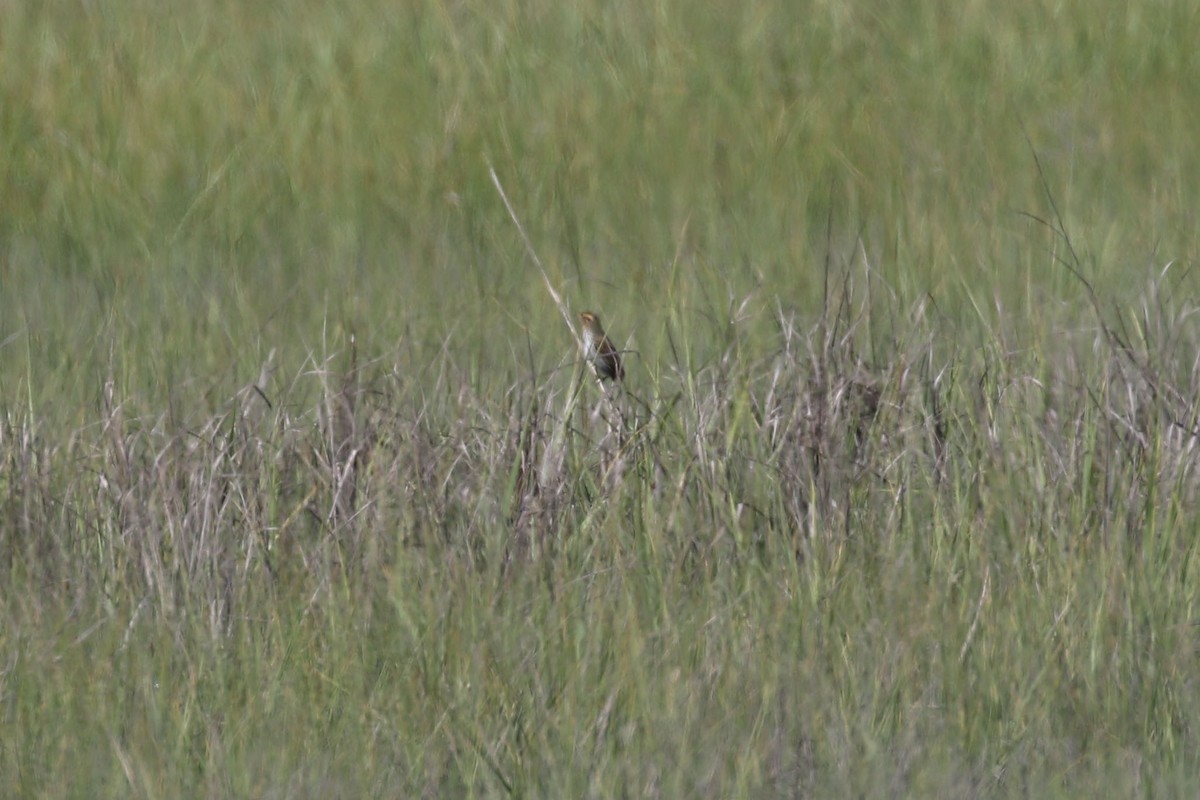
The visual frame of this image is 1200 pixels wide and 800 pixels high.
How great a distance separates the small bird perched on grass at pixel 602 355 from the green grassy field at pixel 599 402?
47mm

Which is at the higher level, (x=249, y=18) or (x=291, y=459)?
(x=249, y=18)

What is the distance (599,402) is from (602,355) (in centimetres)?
12

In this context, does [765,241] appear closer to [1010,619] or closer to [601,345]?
[601,345]

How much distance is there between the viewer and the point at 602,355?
319 centimetres

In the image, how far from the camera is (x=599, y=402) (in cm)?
309

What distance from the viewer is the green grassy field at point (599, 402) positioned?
7.45ft

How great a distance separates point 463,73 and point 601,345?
1.35 metres

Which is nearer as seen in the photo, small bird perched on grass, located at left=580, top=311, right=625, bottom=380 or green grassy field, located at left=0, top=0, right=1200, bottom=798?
green grassy field, located at left=0, top=0, right=1200, bottom=798

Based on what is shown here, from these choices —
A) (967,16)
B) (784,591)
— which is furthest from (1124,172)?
(784,591)

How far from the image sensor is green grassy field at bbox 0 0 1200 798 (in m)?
2.27

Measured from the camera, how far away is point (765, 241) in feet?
Result: 12.1

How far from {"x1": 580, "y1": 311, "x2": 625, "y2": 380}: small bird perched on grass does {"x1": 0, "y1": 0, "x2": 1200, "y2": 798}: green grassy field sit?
47 mm

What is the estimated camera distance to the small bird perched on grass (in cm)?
314

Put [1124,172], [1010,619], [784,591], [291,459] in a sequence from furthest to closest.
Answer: [1124,172], [291,459], [784,591], [1010,619]
